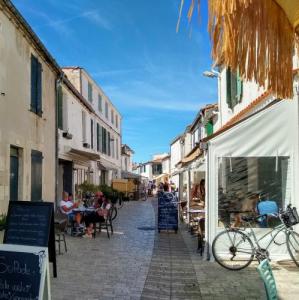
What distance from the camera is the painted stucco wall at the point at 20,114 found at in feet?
35.6

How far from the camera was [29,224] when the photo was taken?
6.78 metres

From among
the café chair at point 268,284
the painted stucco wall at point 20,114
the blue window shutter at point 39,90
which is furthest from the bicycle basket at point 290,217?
the blue window shutter at point 39,90

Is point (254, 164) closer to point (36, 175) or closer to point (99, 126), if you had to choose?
point (36, 175)

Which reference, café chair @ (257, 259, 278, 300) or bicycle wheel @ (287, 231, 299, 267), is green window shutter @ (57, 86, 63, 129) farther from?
café chair @ (257, 259, 278, 300)

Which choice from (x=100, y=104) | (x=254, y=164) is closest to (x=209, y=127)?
(x=100, y=104)

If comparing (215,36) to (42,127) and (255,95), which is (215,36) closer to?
(255,95)

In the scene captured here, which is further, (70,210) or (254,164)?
(70,210)

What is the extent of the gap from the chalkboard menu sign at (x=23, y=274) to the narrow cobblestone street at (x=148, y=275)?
1782 millimetres

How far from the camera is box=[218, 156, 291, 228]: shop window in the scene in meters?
9.48

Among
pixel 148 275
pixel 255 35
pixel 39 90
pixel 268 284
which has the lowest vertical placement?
pixel 148 275

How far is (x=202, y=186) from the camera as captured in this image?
14.7m

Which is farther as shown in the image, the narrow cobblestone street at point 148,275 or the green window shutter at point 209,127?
the green window shutter at point 209,127

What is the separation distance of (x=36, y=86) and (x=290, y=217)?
27.8ft

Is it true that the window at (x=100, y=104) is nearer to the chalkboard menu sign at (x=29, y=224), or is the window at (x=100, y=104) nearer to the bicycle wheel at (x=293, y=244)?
the bicycle wheel at (x=293, y=244)
